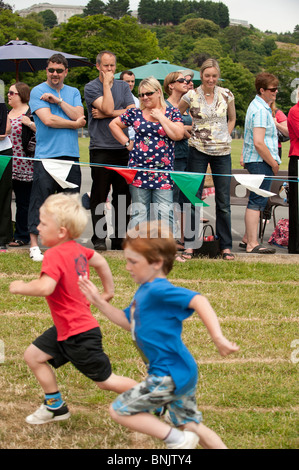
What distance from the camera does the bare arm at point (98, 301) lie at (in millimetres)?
3258

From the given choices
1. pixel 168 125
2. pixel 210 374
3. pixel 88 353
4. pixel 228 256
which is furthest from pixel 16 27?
pixel 88 353

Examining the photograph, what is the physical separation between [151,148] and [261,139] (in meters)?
1.57

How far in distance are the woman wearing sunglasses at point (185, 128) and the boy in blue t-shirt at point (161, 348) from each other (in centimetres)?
524

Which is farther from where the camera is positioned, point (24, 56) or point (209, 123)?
point (24, 56)

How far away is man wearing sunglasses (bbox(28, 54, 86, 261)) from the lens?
25.2ft

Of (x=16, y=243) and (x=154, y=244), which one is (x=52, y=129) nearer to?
(x=16, y=243)

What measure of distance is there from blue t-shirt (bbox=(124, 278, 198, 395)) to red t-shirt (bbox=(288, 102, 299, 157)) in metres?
5.45

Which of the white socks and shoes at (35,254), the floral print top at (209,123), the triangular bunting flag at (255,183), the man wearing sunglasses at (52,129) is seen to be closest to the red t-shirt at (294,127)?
the triangular bunting flag at (255,183)

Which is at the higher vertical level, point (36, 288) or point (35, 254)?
point (36, 288)

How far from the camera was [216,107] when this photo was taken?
783cm

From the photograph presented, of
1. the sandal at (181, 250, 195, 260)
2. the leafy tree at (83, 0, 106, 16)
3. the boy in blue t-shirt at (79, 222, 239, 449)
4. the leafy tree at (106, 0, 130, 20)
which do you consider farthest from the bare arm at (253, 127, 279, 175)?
the leafy tree at (106, 0, 130, 20)

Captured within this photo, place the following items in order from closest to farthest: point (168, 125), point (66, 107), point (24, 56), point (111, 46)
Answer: point (168, 125)
point (66, 107)
point (24, 56)
point (111, 46)

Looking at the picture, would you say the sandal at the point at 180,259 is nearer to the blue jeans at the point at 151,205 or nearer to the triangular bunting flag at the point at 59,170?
the blue jeans at the point at 151,205

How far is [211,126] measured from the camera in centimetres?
782
